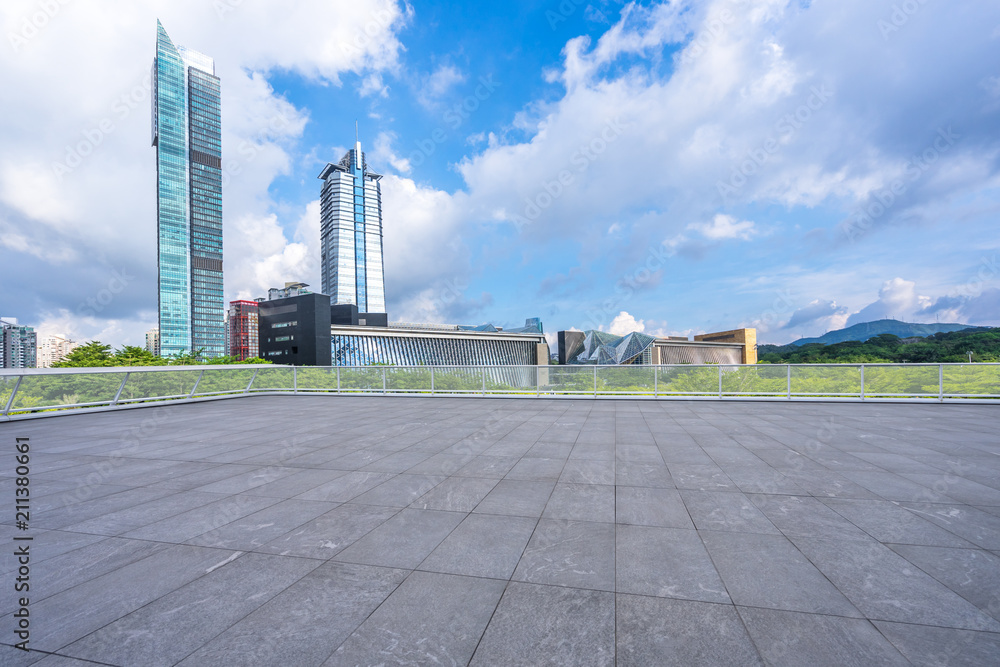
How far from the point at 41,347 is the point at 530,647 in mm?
167441

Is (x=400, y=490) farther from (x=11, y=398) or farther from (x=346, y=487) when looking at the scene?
(x=11, y=398)

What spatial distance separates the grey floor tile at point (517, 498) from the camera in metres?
3.77

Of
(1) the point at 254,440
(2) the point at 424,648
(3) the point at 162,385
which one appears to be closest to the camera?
(2) the point at 424,648

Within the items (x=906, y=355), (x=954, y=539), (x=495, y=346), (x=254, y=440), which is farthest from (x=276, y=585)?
(x=495, y=346)

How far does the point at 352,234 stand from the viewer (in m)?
162

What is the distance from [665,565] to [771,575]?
0.65m

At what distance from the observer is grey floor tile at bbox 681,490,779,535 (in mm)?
3352

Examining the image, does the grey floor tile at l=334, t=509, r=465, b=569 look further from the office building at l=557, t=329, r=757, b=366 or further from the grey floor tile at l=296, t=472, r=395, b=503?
the office building at l=557, t=329, r=757, b=366

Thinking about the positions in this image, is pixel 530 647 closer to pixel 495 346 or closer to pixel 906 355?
pixel 906 355

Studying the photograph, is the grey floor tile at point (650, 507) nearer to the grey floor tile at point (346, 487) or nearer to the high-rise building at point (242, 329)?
the grey floor tile at point (346, 487)

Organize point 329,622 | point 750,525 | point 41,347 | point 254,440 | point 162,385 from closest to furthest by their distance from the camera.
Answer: point 329,622, point 750,525, point 254,440, point 162,385, point 41,347

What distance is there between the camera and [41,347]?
365ft

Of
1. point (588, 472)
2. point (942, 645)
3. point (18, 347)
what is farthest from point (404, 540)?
point (18, 347)

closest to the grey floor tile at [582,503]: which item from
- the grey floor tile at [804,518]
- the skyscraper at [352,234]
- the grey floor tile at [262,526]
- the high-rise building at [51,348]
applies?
the grey floor tile at [804,518]
